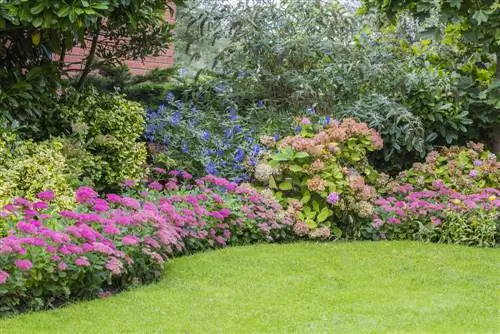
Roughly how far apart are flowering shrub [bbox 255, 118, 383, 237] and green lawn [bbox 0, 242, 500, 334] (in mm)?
602

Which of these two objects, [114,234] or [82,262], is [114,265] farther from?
[114,234]

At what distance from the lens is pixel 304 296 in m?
5.00

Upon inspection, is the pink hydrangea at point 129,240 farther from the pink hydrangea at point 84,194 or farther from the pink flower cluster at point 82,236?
the pink hydrangea at point 84,194

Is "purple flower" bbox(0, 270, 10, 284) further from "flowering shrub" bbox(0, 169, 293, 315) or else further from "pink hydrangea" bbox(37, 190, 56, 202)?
"pink hydrangea" bbox(37, 190, 56, 202)

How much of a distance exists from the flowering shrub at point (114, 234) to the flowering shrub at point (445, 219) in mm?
1007

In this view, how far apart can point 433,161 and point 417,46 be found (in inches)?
102

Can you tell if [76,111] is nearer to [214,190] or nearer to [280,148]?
[214,190]

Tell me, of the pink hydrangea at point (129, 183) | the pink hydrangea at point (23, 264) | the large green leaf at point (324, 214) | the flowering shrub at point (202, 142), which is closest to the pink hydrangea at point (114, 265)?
the pink hydrangea at point (23, 264)

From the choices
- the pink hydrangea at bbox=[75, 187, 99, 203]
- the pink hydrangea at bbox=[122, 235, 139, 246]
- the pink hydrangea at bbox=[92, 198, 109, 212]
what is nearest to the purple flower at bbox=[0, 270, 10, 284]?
the pink hydrangea at bbox=[122, 235, 139, 246]

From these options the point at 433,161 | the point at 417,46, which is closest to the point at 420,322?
the point at 433,161

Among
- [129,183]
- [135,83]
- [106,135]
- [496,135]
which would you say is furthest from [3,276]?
[496,135]

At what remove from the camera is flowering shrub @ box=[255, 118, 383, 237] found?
A: 7113mm

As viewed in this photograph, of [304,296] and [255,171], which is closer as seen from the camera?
[304,296]

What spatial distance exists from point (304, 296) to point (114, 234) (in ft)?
4.45
